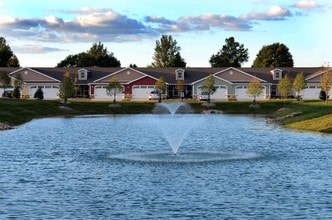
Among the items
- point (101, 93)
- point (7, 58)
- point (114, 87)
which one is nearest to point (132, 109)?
point (114, 87)

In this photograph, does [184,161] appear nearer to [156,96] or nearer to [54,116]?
[54,116]

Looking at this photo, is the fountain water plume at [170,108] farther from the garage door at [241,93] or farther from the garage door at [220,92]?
the garage door at [241,93]

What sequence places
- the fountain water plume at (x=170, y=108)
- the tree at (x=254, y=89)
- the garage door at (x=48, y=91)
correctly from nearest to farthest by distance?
1. the fountain water plume at (x=170, y=108)
2. the tree at (x=254, y=89)
3. the garage door at (x=48, y=91)

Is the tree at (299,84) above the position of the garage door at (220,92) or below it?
above

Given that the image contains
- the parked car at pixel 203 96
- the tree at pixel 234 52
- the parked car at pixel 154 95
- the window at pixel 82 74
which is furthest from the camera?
the tree at pixel 234 52

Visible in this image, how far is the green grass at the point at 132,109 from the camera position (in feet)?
219

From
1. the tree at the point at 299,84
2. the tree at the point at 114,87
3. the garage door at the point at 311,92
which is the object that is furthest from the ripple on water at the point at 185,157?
the garage door at the point at 311,92

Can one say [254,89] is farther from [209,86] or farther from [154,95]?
[154,95]

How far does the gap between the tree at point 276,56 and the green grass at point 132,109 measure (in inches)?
2472

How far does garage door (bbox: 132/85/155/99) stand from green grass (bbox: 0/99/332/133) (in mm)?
15529

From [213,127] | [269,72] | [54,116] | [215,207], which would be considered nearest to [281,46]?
[269,72]

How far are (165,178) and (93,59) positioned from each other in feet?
444

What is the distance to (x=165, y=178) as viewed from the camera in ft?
93.2

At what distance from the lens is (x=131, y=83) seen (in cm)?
11662
